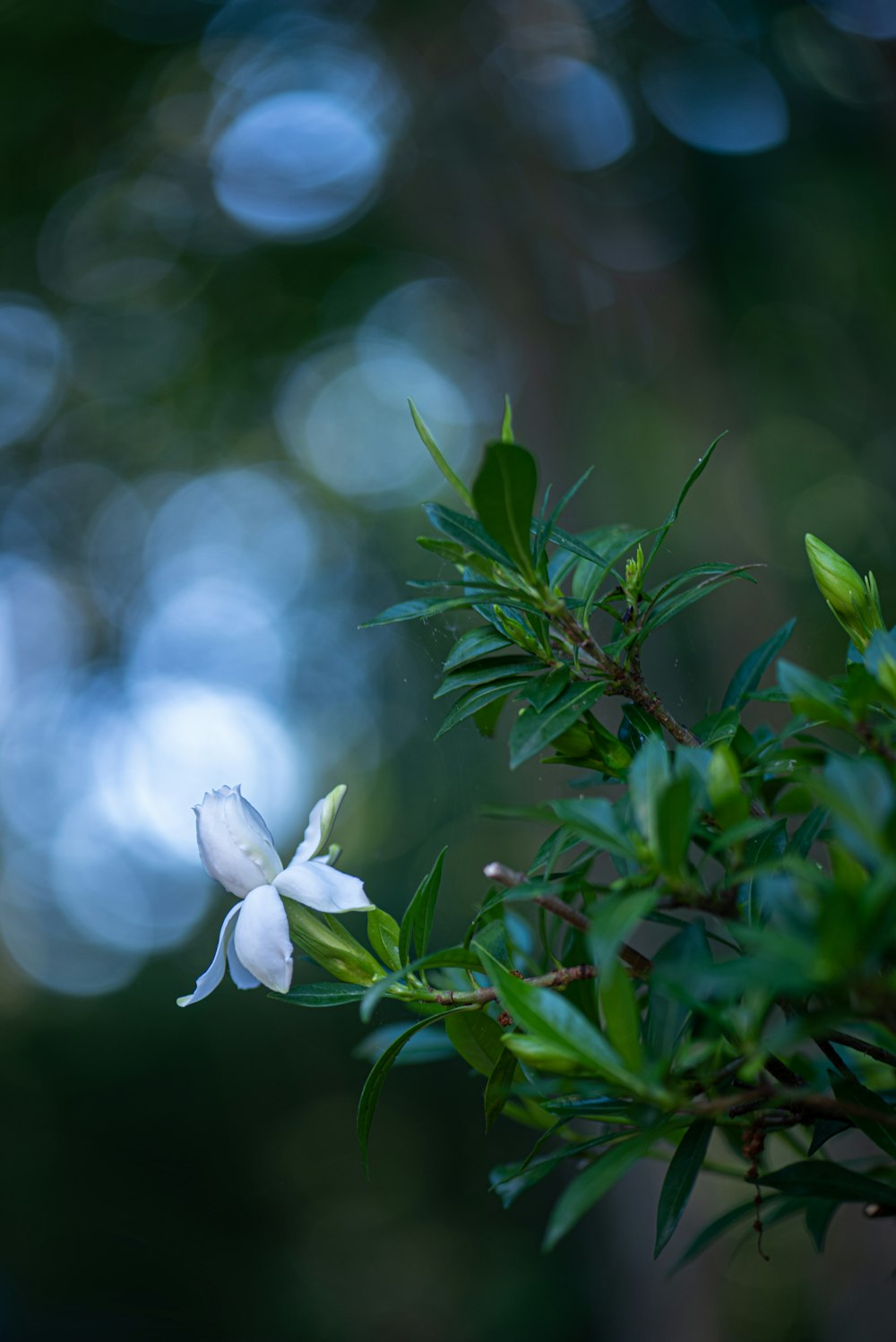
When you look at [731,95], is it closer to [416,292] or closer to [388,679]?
[416,292]

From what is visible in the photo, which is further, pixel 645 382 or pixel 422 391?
pixel 422 391

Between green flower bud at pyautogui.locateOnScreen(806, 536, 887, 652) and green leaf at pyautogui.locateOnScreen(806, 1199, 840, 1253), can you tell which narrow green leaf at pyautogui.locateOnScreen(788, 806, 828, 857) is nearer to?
green flower bud at pyautogui.locateOnScreen(806, 536, 887, 652)

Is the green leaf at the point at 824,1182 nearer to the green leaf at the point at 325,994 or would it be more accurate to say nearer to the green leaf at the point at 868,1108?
the green leaf at the point at 868,1108

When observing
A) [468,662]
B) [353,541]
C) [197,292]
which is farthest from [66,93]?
[468,662]

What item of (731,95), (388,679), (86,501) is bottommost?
(388,679)

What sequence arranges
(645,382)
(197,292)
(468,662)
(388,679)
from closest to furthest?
(468,662)
(645,382)
(388,679)
(197,292)

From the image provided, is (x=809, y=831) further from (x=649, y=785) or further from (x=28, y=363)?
(x=28, y=363)

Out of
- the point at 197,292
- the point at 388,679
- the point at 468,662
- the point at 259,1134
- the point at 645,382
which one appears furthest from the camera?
the point at 259,1134

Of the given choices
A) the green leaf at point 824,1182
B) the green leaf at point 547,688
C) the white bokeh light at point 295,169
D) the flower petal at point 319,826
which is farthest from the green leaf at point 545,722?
the white bokeh light at point 295,169
